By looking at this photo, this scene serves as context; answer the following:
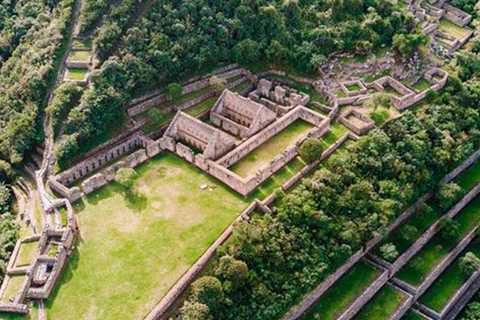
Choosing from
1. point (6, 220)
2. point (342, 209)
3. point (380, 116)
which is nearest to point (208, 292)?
point (342, 209)

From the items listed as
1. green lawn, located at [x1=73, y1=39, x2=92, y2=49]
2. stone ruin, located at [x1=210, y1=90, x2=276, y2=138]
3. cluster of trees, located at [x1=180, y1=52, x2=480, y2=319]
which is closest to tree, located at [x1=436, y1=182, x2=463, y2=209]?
cluster of trees, located at [x1=180, y1=52, x2=480, y2=319]

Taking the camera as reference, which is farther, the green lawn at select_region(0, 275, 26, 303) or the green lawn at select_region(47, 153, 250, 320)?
the green lawn at select_region(0, 275, 26, 303)

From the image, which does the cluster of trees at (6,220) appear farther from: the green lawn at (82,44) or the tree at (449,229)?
the tree at (449,229)

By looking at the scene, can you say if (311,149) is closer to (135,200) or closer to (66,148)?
(135,200)

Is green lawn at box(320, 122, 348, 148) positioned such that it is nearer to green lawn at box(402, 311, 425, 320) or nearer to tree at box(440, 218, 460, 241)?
tree at box(440, 218, 460, 241)

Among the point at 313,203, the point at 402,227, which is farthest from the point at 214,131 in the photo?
the point at 402,227

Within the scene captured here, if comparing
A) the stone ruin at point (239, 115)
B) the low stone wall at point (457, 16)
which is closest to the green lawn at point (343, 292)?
the stone ruin at point (239, 115)
